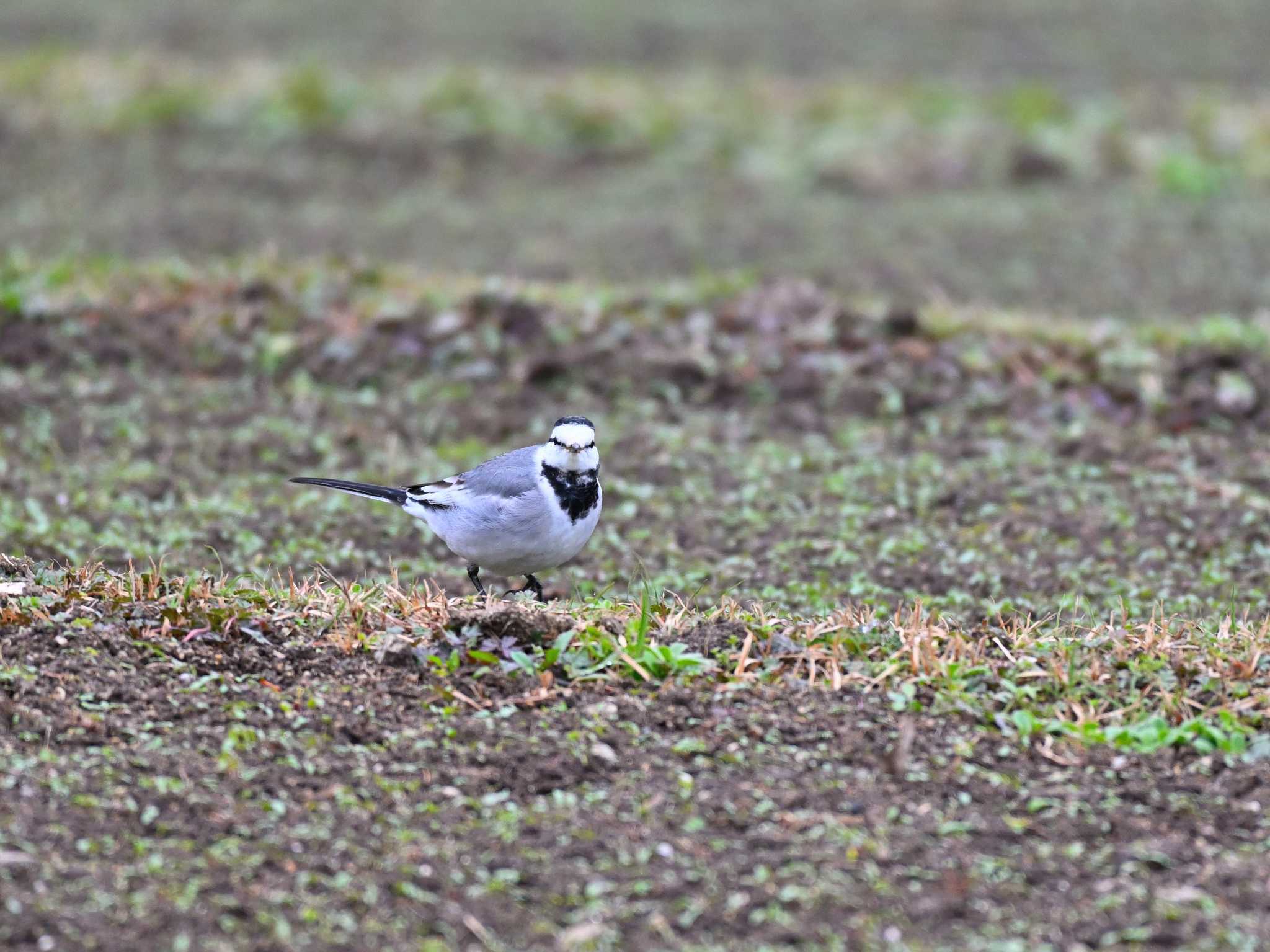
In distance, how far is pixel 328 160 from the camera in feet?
40.4

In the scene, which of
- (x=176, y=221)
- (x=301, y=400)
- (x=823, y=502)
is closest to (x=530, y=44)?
(x=176, y=221)

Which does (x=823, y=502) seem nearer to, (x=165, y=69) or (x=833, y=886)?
(x=833, y=886)

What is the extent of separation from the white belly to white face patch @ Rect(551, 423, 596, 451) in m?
0.14

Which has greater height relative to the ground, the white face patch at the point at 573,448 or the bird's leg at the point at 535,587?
the white face patch at the point at 573,448

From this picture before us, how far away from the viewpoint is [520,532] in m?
4.84

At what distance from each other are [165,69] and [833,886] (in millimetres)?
11755

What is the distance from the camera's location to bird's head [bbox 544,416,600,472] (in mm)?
4879

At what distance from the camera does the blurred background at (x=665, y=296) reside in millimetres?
6238

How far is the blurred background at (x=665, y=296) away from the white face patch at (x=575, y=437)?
0.80 meters

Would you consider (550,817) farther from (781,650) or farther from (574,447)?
(574,447)

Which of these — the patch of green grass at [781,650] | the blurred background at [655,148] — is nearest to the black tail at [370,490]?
the patch of green grass at [781,650]

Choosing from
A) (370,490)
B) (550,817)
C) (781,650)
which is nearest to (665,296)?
(370,490)

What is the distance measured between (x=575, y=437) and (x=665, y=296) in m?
3.67

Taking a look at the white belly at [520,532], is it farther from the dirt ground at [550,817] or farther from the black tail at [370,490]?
A: the dirt ground at [550,817]
